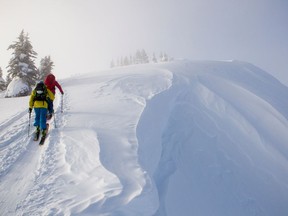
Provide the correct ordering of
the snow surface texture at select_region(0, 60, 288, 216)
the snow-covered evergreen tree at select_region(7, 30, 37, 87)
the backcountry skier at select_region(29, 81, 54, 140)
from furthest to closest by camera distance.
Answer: the snow-covered evergreen tree at select_region(7, 30, 37, 87)
the backcountry skier at select_region(29, 81, 54, 140)
the snow surface texture at select_region(0, 60, 288, 216)

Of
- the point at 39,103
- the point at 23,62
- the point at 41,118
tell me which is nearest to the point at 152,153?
the point at 41,118

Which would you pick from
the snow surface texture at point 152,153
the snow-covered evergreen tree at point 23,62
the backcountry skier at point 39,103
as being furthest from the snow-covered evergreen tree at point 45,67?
the backcountry skier at point 39,103

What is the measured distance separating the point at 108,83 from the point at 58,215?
1318 centimetres

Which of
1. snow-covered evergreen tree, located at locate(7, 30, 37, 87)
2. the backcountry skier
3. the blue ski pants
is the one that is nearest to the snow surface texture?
the blue ski pants

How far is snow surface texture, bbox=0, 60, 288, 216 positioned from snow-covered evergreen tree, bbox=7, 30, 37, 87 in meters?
13.6

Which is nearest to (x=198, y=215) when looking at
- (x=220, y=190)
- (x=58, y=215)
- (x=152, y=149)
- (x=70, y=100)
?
(x=220, y=190)

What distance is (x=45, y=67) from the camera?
33969mm

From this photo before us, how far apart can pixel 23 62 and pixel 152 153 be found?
25368 millimetres

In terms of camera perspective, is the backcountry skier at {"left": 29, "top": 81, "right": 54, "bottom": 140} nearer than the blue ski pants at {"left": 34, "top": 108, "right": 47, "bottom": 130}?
No

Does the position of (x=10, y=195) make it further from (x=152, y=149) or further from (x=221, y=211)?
(x=221, y=211)

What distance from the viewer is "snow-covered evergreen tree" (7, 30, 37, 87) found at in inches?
1117

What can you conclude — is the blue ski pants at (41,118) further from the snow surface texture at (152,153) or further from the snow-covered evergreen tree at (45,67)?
the snow-covered evergreen tree at (45,67)

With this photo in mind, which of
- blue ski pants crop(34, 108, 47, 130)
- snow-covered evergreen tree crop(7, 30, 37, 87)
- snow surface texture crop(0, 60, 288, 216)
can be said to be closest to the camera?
snow surface texture crop(0, 60, 288, 216)

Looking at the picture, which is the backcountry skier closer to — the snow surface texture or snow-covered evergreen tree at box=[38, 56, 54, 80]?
the snow surface texture
